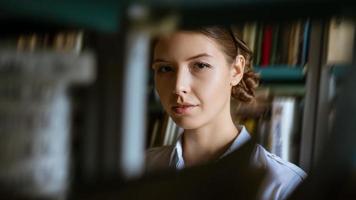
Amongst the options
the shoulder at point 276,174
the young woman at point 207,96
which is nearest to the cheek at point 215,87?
the young woman at point 207,96

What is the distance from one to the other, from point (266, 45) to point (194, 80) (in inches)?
4.7

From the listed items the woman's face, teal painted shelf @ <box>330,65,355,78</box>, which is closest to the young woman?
the woman's face

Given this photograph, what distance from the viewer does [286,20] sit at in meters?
0.58

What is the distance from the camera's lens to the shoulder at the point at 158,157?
65 centimetres

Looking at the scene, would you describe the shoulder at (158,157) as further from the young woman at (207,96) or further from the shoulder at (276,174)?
the shoulder at (276,174)

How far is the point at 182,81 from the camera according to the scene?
68 cm

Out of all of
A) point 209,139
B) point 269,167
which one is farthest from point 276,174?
point 209,139

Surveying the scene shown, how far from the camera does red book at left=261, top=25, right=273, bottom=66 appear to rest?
61 cm

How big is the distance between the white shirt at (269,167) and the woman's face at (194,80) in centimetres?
6

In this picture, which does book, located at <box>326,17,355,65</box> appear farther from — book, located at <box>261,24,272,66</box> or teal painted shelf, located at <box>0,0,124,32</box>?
teal painted shelf, located at <box>0,0,124,32</box>

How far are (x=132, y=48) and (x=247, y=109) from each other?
0.22m

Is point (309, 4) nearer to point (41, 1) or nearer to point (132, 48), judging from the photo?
point (132, 48)

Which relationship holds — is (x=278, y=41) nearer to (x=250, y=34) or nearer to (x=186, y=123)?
(x=250, y=34)

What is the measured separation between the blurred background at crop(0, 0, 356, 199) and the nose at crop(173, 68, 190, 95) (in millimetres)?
42
